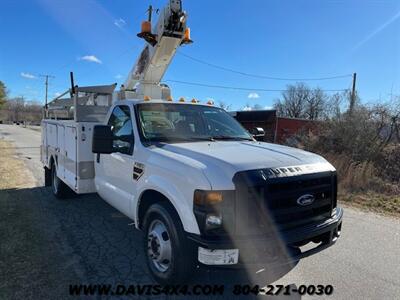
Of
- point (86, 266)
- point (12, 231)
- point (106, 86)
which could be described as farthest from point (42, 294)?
point (106, 86)

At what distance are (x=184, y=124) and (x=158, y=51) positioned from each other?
2938mm

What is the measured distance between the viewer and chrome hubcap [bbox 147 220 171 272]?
3379 mm

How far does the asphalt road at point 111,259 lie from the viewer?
3.62m

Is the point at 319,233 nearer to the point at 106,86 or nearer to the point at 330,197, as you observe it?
the point at 330,197

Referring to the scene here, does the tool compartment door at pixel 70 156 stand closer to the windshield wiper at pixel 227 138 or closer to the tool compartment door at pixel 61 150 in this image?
the tool compartment door at pixel 61 150

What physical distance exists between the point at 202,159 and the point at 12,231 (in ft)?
11.7

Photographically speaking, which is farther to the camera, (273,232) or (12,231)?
(12,231)

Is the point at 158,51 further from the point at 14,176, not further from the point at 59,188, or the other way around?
the point at 14,176

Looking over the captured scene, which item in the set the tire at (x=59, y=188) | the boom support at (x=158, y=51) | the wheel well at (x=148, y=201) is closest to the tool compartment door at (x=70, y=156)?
the tire at (x=59, y=188)

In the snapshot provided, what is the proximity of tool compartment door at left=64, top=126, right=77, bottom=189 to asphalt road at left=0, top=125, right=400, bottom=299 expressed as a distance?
27.4 inches

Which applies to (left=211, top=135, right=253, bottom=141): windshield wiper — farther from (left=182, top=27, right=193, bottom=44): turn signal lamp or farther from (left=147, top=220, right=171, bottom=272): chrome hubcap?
(left=182, top=27, right=193, bottom=44): turn signal lamp

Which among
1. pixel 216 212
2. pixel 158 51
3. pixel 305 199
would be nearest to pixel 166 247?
pixel 216 212

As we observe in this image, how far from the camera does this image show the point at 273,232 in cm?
299

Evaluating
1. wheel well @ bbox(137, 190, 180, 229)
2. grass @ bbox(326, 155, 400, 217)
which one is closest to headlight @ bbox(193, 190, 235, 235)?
wheel well @ bbox(137, 190, 180, 229)
